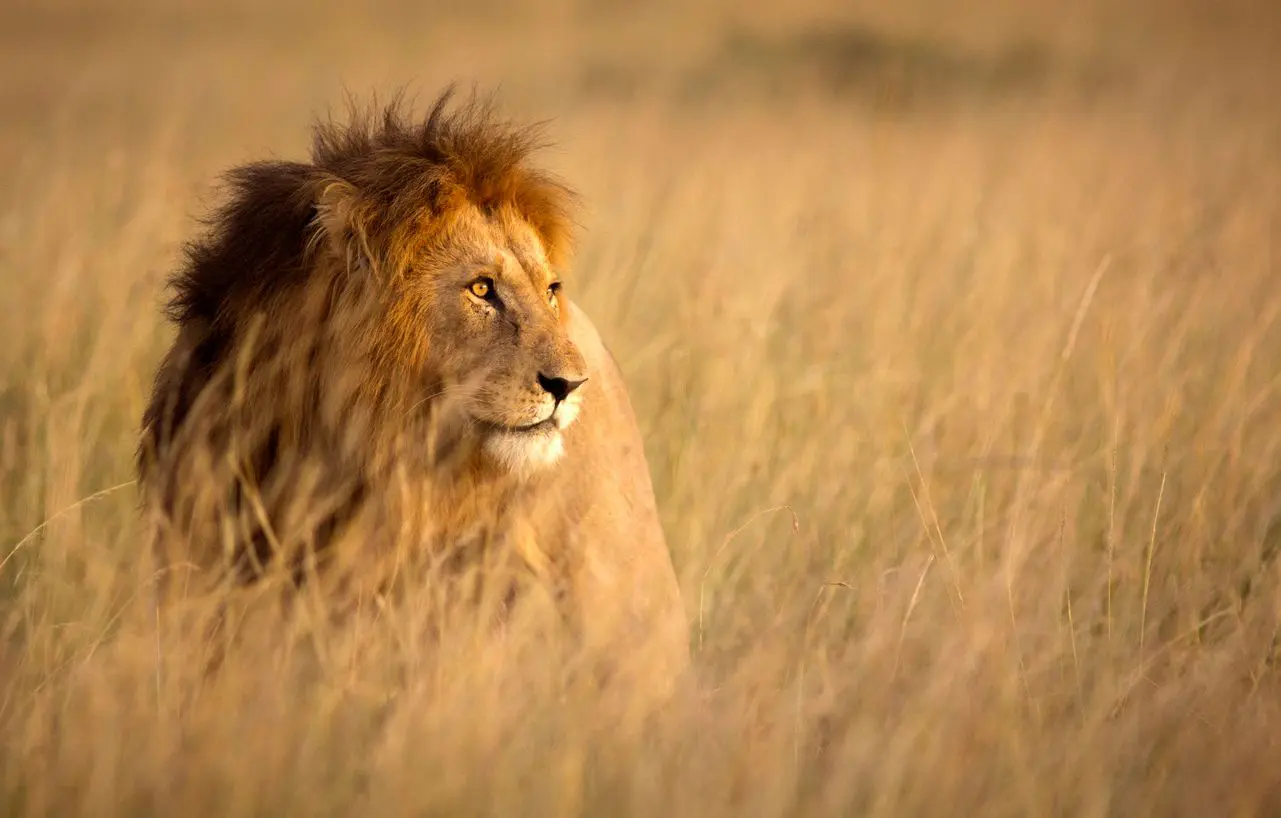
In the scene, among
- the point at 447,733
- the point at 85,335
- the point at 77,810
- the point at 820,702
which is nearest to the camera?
the point at 77,810

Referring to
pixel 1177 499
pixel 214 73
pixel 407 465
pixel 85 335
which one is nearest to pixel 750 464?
pixel 1177 499

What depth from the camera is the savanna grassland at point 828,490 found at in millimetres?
3004

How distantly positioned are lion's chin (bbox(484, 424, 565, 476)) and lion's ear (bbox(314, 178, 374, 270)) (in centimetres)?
59

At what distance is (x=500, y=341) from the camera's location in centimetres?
379

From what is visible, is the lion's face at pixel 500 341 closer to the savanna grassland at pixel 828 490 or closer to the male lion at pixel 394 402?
the male lion at pixel 394 402

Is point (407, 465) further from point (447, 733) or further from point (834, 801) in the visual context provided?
point (834, 801)

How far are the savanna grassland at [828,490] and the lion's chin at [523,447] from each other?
0.52 m

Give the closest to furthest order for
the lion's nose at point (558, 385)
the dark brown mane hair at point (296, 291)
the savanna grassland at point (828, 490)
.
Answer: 1. the savanna grassland at point (828, 490)
2. the lion's nose at point (558, 385)
3. the dark brown mane hair at point (296, 291)

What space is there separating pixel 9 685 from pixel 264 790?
0.84 meters

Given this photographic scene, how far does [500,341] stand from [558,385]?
23 centimetres

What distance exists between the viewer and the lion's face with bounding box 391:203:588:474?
3684 millimetres

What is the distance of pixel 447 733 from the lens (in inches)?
119

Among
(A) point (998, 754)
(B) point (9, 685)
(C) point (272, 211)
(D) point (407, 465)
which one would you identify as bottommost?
(B) point (9, 685)

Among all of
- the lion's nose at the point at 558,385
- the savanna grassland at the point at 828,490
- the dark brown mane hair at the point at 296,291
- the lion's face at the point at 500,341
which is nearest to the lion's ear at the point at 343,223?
the dark brown mane hair at the point at 296,291
